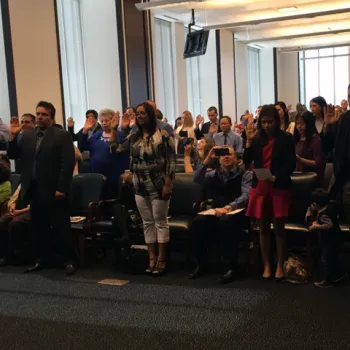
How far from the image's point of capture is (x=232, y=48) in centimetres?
1482

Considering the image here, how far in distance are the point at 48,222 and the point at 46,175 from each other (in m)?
0.49

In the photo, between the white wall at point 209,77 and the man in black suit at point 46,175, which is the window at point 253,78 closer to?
the white wall at point 209,77

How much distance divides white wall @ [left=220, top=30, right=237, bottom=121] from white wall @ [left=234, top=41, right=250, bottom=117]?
0.63m

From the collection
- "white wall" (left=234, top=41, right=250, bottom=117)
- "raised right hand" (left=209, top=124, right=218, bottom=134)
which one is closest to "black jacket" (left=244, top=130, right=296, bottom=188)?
"raised right hand" (left=209, top=124, right=218, bottom=134)

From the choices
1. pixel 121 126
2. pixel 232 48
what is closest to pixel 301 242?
pixel 121 126

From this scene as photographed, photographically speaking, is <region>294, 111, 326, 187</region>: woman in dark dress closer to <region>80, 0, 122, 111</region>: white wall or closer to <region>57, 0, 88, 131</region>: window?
<region>57, 0, 88, 131</region>: window

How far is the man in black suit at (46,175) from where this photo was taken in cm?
439

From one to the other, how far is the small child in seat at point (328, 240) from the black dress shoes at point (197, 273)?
915mm

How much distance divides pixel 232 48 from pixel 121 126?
9604 millimetres

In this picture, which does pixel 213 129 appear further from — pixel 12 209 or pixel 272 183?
pixel 272 183

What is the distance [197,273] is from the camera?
4191 millimetres

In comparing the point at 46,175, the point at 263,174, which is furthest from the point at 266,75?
the point at 263,174

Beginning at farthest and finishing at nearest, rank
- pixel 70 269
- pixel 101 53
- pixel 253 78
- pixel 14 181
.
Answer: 1. pixel 253 78
2. pixel 101 53
3. pixel 14 181
4. pixel 70 269

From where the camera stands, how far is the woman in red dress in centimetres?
390
